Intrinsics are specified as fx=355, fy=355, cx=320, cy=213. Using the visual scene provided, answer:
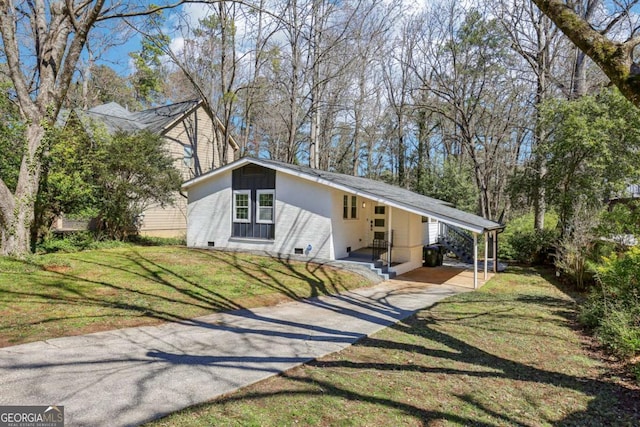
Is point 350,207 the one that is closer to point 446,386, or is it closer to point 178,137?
point 446,386

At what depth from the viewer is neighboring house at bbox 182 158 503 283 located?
1296 centimetres

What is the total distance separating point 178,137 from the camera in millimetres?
22047

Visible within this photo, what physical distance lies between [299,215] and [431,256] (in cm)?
640

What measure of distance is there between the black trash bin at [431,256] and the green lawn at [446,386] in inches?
333

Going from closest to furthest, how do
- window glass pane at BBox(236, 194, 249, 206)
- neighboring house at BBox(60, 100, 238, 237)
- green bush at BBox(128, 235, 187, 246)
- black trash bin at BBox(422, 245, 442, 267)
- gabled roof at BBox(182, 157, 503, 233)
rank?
gabled roof at BBox(182, 157, 503, 233) → window glass pane at BBox(236, 194, 249, 206) → black trash bin at BBox(422, 245, 442, 267) → green bush at BBox(128, 235, 187, 246) → neighboring house at BBox(60, 100, 238, 237)

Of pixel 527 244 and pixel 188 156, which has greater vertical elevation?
pixel 188 156

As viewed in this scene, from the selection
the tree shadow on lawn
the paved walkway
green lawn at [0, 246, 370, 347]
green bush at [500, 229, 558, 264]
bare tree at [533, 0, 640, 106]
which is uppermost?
bare tree at [533, 0, 640, 106]

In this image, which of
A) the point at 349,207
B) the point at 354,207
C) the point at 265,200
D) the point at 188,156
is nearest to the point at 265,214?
the point at 265,200

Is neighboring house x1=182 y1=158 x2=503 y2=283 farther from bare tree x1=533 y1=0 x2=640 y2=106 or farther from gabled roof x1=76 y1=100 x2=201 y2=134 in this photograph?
bare tree x1=533 y1=0 x2=640 y2=106

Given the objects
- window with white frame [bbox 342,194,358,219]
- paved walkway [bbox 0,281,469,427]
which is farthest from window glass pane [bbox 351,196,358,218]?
paved walkway [bbox 0,281,469,427]

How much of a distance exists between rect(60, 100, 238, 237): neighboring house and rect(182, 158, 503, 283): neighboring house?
226 inches

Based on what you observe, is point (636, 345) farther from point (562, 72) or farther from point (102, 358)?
point (562, 72)

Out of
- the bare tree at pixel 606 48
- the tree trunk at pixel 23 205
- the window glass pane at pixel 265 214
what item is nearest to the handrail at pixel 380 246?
the window glass pane at pixel 265 214

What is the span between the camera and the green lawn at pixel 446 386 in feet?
11.8
